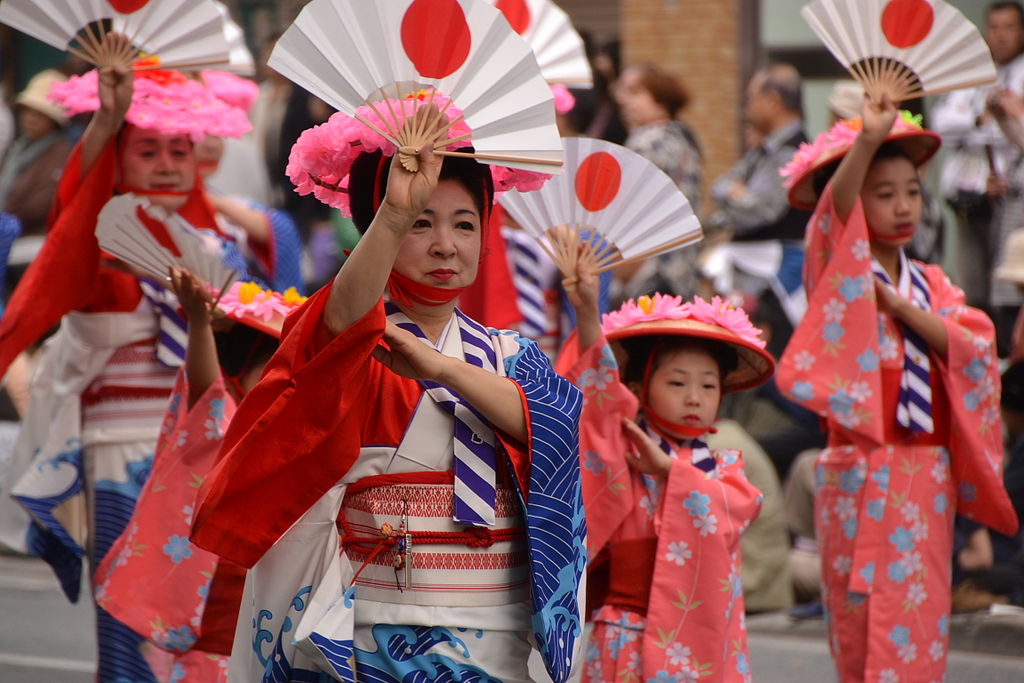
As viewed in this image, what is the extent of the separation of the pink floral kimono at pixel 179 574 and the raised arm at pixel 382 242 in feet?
5.27

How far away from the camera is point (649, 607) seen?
410 centimetres

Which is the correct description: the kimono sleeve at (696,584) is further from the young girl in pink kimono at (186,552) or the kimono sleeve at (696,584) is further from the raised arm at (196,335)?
the raised arm at (196,335)

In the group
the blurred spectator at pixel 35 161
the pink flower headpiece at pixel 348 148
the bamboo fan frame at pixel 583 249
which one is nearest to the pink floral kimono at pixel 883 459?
the bamboo fan frame at pixel 583 249

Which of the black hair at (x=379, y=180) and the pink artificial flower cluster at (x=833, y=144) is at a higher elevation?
the pink artificial flower cluster at (x=833, y=144)

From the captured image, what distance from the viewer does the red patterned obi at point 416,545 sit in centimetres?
309

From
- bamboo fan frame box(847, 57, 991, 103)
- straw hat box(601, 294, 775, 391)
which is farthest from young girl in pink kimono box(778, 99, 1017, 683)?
straw hat box(601, 294, 775, 391)

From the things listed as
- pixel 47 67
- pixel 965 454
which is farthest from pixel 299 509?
pixel 47 67

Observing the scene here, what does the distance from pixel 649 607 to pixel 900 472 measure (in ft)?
3.96

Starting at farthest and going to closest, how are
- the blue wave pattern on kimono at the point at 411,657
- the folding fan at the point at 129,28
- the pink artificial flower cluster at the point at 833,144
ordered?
1. the pink artificial flower cluster at the point at 833,144
2. the folding fan at the point at 129,28
3. the blue wave pattern on kimono at the point at 411,657

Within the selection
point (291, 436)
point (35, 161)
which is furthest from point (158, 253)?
point (35, 161)

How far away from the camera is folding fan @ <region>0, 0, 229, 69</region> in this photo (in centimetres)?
466

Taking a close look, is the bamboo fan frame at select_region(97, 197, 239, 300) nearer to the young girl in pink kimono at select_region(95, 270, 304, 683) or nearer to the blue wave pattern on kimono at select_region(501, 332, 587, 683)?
the young girl in pink kimono at select_region(95, 270, 304, 683)

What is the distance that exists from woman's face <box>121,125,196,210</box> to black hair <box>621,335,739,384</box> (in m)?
1.77

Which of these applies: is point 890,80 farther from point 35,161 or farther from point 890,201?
point 35,161
